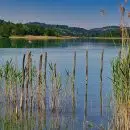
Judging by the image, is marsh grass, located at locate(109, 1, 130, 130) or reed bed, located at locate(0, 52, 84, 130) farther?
reed bed, located at locate(0, 52, 84, 130)

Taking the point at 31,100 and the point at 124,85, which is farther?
the point at 31,100

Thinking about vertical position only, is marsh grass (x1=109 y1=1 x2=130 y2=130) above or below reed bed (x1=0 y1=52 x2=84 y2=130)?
above

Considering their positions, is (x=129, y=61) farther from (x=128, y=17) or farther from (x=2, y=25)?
(x=2, y=25)

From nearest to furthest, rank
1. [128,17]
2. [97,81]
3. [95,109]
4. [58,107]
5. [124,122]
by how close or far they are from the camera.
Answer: [128,17], [124,122], [58,107], [95,109], [97,81]

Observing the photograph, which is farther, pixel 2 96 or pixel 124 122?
pixel 2 96

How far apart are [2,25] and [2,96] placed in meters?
124

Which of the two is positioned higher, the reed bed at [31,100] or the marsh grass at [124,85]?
the marsh grass at [124,85]

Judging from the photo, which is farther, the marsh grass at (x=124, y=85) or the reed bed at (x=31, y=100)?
the reed bed at (x=31, y=100)

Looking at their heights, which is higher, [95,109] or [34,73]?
[34,73]

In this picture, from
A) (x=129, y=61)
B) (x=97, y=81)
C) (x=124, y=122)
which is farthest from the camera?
(x=97, y=81)

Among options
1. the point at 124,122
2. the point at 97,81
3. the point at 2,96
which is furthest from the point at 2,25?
the point at 124,122

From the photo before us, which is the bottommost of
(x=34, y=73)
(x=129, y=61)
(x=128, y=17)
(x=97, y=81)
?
(x=97, y=81)

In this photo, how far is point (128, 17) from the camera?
29.5 ft

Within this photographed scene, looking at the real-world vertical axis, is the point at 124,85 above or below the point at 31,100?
above
